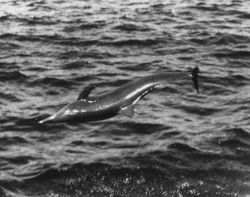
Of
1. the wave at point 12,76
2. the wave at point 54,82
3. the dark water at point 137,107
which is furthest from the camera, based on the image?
the wave at point 12,76

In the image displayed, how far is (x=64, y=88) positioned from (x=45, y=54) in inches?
130

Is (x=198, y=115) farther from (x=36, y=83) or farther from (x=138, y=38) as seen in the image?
(x=138, y=38)

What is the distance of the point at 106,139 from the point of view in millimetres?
10555

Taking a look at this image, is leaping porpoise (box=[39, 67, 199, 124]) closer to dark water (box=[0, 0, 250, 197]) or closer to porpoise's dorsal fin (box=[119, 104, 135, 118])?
porpoise's dorsal fin (box=[119, 104, 135, 118])

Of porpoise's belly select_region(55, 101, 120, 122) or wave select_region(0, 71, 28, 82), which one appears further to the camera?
wave select_region(0, 71, 28, 82)

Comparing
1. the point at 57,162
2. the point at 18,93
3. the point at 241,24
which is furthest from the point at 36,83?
the point at 241,24

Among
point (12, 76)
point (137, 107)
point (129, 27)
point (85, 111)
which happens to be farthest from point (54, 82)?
point (85, 111)

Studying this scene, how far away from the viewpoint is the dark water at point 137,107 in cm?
900

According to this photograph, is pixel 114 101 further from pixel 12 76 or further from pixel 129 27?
pixel 129 27

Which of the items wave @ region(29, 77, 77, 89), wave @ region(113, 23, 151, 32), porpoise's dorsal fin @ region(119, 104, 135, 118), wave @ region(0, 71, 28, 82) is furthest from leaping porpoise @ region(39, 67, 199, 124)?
wave @ region(113, 23, 151, 32)

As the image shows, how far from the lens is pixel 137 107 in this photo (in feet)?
40.2

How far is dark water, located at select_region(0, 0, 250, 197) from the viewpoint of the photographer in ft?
29.5

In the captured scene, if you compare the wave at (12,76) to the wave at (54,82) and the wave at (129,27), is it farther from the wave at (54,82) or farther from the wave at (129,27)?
the wave at (129,27)

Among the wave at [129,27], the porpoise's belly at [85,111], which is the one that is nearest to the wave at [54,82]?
the wave at [129,27]
